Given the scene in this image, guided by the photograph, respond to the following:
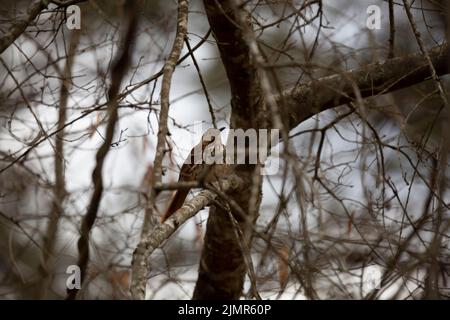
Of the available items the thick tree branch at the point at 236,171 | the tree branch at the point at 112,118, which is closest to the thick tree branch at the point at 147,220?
the tree branch at the point at 112,118

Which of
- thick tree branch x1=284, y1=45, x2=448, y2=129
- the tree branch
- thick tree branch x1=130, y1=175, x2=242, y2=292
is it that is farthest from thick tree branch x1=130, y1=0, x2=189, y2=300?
thick tree branch x1=284, y1=45, x2=448, y2=129

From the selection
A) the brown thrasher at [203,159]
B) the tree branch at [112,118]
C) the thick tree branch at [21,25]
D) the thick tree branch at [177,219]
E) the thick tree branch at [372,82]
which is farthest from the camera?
the brown thrasher at [203,159]

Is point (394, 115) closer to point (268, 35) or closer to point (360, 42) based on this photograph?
point (360, 42)

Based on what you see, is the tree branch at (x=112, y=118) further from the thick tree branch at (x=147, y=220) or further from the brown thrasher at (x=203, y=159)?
the brown thrasher at (x=203, y=159)

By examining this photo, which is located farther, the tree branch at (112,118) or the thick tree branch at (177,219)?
the thick tree branch at (177,219)

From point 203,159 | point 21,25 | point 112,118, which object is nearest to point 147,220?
point 112,118

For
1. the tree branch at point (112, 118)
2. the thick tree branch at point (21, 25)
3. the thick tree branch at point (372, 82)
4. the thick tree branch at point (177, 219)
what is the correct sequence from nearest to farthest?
the tree branch at point (112, 118), the thick tree branch at point (177, 219), the thick tree branch at point (21, 25), the thick tree branch at point (372, 82)

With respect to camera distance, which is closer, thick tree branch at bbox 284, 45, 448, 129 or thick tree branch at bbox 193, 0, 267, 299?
thick tree branch at bbox 193, 0, 267, 299

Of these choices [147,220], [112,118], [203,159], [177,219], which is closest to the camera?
[147,220]

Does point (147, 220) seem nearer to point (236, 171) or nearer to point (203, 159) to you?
point (236, 171)

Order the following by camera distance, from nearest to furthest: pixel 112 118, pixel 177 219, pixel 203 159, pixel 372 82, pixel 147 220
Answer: pixel 147 220 → pixel 112 118 → pixel 177 219 → pixel 372 82 → pixel 203 159

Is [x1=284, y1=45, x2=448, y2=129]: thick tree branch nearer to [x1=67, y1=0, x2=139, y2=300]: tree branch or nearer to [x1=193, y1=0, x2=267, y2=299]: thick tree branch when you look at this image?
[x1=193, y1=0, x2=267, y2=299]: thick tree branch

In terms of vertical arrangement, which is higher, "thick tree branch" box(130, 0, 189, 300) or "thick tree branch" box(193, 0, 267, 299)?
"thick tree branch" box(193, 0, 267, 299)

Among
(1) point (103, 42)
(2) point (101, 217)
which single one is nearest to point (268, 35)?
(1) point (103, 42)
